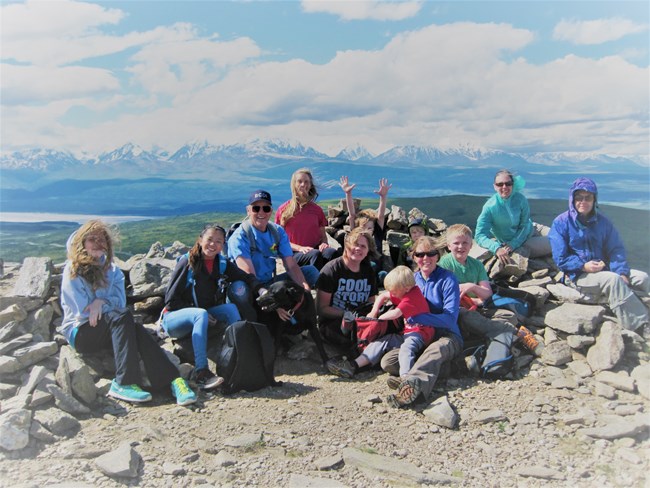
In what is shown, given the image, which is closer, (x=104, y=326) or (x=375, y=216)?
(x=104, y=326)

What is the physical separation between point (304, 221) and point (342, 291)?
2274 millimetres

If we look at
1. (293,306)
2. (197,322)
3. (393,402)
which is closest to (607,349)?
(393,402)

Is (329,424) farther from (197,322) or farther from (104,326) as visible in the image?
(104,326)

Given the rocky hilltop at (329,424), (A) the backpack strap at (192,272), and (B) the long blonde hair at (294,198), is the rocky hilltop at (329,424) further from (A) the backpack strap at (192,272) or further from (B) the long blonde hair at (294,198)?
(B) the long blonde hair at (294,198)

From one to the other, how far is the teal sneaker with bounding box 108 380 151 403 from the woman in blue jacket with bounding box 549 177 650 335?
719 centimetres

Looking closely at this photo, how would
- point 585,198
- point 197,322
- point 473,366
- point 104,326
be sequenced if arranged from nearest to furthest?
point 104,326, point 197,322, point 473,366, point 585,198

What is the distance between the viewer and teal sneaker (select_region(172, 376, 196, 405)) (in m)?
6.64

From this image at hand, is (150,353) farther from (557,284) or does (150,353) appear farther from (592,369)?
(557,284)

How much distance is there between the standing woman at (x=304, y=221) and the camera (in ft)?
31.1

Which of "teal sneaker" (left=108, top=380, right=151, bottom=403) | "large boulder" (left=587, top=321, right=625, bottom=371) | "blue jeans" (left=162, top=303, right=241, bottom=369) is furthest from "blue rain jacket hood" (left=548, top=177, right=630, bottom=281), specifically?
"teal sneaker" (left=108, top=380, right=151, bottom=403)

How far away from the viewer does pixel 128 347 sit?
22.3 feet

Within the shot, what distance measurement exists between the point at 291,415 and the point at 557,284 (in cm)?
577

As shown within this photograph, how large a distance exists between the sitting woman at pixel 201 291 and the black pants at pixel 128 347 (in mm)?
498

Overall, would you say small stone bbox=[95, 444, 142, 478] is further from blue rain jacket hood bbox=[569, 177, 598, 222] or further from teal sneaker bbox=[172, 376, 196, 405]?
blue rain jacket hood bbox=[569, 177, 598, 222]
